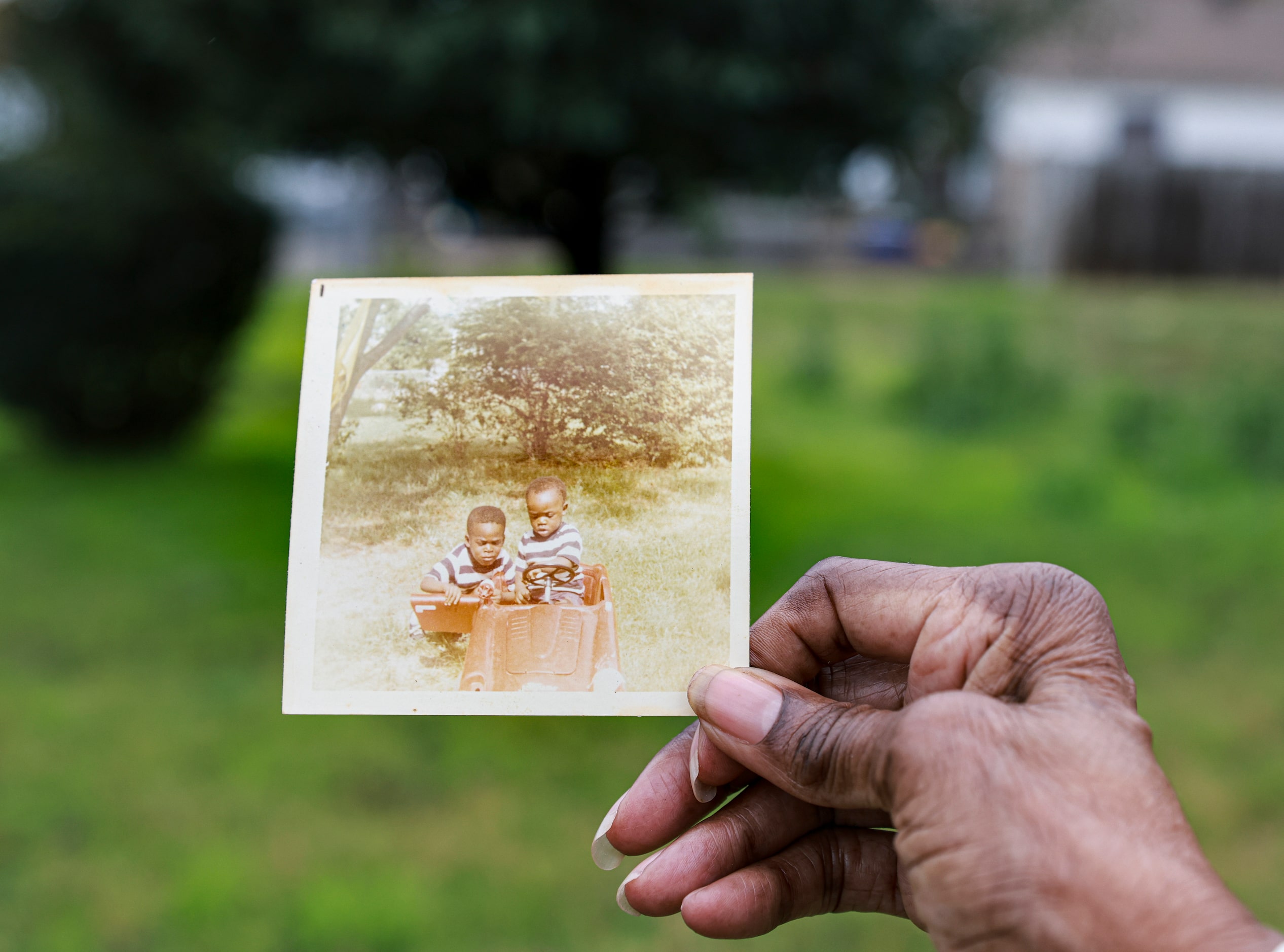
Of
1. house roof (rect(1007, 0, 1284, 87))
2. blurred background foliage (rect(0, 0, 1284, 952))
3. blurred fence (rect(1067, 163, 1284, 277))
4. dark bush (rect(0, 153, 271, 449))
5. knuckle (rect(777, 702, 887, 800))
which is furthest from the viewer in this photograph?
house roof (rect(1007, 0, 1284, 87))

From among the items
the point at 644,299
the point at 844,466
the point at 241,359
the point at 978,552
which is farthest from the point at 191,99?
the point at 644,299

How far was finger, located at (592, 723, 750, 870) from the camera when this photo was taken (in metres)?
1.25

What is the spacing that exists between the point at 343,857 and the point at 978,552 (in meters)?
2.94

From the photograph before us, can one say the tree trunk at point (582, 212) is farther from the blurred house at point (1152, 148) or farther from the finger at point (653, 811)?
the blurred house at point (1152, 148)

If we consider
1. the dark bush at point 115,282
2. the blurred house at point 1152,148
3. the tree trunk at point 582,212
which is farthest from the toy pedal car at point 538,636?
the blurred house at point 1152,148

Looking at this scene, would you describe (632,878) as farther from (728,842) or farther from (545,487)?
(545,487)

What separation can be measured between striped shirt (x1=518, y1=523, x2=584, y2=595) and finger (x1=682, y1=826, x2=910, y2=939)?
16.3 inches

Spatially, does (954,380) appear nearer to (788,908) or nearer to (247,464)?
(247,464)

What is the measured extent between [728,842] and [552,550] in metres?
0.42

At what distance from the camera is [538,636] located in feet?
3.79

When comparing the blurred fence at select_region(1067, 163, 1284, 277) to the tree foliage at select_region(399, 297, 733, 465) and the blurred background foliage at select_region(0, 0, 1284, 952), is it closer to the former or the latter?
the blurred background foliage at select_region(0, 0, 1284, 952)

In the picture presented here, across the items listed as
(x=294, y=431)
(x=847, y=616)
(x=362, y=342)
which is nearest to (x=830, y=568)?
(x=847, y=616)

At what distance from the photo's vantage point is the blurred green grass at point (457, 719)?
2674mm

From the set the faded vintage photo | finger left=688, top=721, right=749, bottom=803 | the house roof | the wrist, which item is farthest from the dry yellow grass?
the house roof
